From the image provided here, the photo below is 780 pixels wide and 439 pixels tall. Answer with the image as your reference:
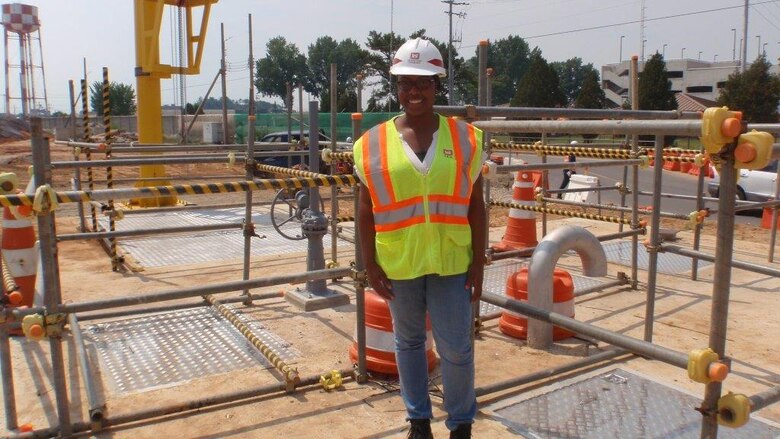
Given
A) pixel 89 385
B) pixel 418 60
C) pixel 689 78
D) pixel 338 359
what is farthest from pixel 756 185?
pixel 689 78

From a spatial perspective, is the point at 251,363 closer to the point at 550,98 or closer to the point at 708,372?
the point at 708,372

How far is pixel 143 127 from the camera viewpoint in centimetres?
1118

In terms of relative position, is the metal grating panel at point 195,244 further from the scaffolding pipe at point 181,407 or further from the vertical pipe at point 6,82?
the vertical pipe at point 6,82

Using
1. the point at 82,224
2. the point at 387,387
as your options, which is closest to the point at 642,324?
the point at 387,387

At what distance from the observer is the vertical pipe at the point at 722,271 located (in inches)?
82.4

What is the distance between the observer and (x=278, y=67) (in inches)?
3253

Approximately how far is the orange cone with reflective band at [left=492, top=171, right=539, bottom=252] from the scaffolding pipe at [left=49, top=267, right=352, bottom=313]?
13.3ft

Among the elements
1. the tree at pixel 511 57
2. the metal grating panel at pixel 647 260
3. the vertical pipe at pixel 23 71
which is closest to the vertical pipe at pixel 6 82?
the vertical pipe at pixel 23 71

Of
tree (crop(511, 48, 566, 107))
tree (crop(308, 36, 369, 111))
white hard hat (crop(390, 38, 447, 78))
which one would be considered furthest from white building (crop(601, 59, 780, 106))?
white hard hat (crop(390, 38, 447, 78))

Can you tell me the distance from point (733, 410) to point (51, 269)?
293cm

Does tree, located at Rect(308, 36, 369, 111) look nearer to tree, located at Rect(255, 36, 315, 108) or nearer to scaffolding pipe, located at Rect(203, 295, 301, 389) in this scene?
tree, located at Rect(255, 36, 315, 108)

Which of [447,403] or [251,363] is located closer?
[447,403]

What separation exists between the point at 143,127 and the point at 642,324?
916 cm

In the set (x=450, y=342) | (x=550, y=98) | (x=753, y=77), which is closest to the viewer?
(x=450, y=342)
